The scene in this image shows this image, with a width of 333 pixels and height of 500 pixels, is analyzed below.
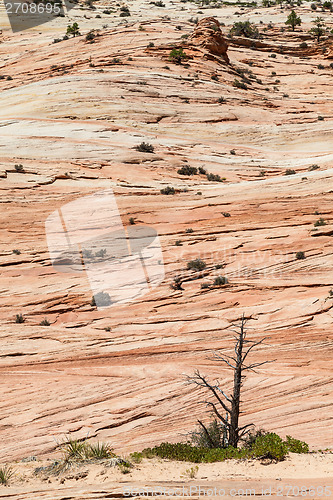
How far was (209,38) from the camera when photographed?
144 ft

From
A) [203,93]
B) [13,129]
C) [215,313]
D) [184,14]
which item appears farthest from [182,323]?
[184,14]

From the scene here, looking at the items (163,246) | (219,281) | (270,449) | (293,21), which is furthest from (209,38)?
(270,449)

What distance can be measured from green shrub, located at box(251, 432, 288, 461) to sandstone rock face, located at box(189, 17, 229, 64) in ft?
136

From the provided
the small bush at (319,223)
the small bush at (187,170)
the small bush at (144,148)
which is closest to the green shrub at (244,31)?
the small bush at (144,148)

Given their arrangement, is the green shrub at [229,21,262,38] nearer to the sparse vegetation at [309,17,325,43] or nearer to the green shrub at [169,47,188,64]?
the sparse vegetation at [309,17,325,43]

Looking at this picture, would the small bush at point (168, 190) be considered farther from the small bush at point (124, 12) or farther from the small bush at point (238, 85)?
the small bush at point (124, 12)

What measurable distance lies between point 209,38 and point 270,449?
42.7 meters

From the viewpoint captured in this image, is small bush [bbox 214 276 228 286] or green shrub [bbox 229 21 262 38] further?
green shrub [bbox 229 21 262 38]

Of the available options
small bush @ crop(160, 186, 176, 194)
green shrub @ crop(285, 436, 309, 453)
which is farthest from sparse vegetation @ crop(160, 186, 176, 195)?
green shrub @ crop(285, 436, 309, 453)

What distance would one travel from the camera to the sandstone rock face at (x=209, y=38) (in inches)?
1711

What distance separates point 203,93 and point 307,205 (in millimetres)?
18668

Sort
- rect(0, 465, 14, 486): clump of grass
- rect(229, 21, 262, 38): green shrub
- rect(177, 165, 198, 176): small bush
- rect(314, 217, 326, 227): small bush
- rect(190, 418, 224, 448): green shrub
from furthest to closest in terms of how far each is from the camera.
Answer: rect(229, 21, 262, 38): green shrub, rect(177, 165, 198, 176): small bush, rect(314, 217, 326, 227): small bush, rect(190, 418, 224, 448): green shrub, rect(0, 465, 14, 486): clump of grass

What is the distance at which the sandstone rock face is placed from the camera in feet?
143

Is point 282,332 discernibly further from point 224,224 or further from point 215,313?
point 224,224
